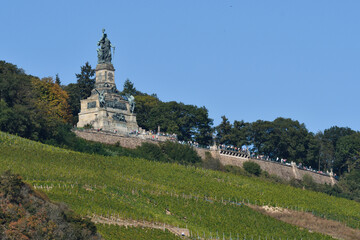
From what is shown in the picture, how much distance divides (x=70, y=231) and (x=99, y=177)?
2836cm

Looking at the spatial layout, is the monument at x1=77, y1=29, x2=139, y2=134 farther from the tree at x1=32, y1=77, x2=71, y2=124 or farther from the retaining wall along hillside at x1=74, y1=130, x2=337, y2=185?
the tree at x1=32, y1=77, x2=71, y2=124

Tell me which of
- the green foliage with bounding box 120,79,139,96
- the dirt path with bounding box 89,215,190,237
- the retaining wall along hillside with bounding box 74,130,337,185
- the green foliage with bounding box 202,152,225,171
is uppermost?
the green foliage with bounding box 120,79,139,96

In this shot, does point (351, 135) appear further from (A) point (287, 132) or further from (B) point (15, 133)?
(B) point (15, 133)

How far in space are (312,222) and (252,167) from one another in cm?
3117

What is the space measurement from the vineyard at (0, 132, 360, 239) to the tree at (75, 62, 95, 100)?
29121mm

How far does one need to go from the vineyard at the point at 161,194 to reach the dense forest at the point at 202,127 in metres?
10.6

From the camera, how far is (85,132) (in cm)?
9038

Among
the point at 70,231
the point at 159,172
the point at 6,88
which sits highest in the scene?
the point at 6,88

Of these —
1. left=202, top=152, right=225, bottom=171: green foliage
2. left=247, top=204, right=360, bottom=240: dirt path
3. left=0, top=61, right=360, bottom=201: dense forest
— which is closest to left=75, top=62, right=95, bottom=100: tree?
left=0, top=61, right=360, bottom=201: dense forest

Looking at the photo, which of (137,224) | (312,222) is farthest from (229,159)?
(137,224)

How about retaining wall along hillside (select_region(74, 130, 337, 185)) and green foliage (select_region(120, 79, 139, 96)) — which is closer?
retaining wall along hillside (select_region(74, 130, 337, 185))

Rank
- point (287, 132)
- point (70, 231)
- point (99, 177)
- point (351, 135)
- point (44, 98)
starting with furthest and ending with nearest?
point (351, 135) < point (287, 132) < point (44, 98) < point (99, 177) < point (70, 231)

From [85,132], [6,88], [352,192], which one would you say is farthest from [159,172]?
[352,192]

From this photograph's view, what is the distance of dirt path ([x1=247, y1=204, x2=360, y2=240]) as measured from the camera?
67.0 m
